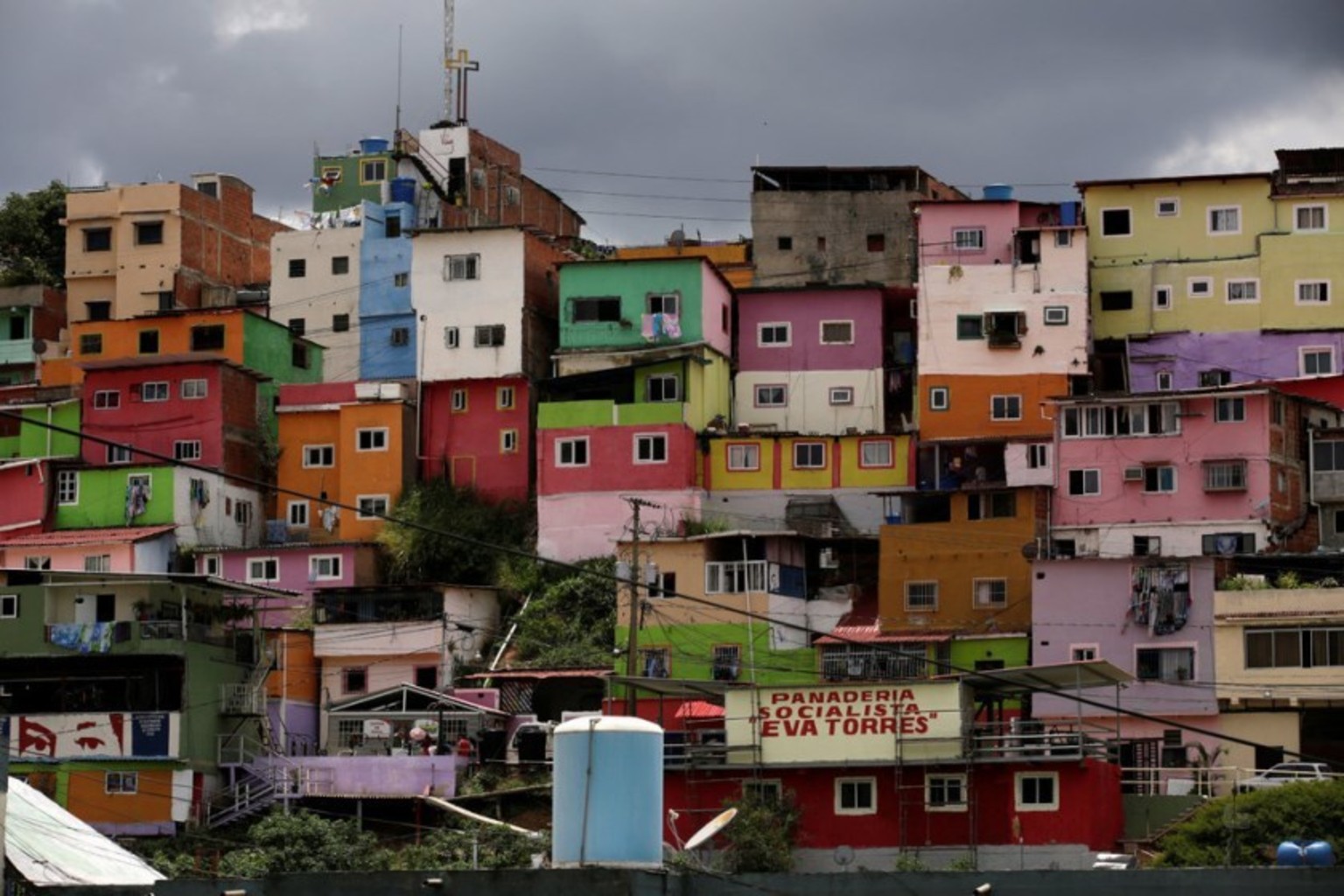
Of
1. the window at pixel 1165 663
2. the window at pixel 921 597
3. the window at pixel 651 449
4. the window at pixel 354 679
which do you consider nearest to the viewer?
the window at pixel 1165 663

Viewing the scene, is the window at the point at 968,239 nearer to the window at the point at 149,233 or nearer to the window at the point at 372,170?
the window at the point at 372,170

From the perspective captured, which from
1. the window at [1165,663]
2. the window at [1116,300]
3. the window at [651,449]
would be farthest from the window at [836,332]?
the window at [1165,663]

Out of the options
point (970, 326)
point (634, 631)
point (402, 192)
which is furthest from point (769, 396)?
point (634, 631)

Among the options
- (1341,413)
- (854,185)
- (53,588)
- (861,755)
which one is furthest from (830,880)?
(854,185)

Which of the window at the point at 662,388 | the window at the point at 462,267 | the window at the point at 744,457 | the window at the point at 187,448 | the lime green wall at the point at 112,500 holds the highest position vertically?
the window at the point at 462,267

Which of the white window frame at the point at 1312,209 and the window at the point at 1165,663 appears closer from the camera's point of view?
the window at the point at 1165,663

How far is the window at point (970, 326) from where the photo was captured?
242ft

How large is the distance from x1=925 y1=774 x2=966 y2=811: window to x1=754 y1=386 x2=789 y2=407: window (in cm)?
2421

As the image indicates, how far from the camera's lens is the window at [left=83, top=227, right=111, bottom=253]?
87625 millimetres

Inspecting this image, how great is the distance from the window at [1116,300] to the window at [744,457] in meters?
11.2

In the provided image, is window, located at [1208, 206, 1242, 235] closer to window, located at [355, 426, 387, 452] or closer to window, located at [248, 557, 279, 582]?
window, located at [355, 426, 387, 452]

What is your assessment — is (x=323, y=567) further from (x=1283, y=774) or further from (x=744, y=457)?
(x=1283, y=774)

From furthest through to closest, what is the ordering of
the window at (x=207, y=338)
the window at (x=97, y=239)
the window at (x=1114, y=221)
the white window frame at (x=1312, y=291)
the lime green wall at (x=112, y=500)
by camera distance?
1. the window at (x=97, y=239)
2. the window at (x=207, y=338)
3. the window at (x=1114, y=221)
4. the white window frame at (x=1312, y=291)
5. the lime green wall at (x=112, y=500)

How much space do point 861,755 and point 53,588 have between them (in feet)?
68.5
